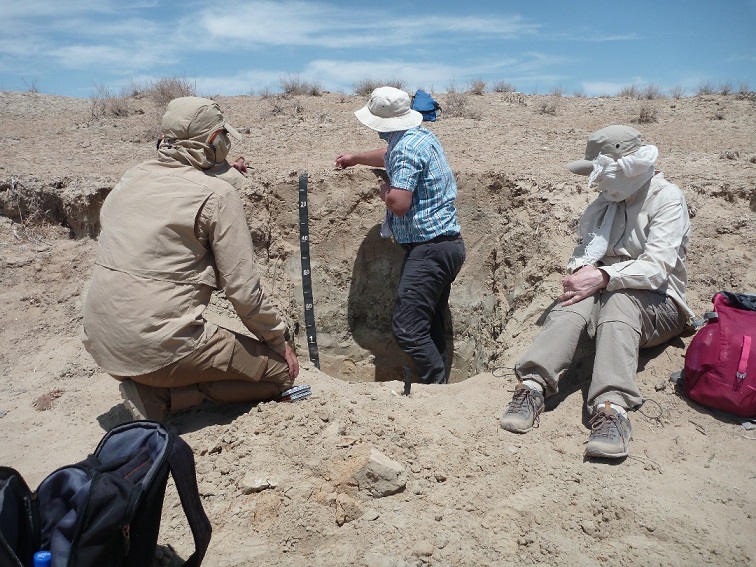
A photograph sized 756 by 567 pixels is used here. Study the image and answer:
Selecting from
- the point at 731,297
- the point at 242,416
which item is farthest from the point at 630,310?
the point at 242,416

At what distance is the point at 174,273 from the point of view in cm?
316

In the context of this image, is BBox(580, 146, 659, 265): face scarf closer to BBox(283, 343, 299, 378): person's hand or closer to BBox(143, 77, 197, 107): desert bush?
BBox(283, 343, 299, 378): person's hand

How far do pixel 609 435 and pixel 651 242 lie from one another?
110 centimetres

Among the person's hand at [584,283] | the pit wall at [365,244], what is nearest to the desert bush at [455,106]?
the pit wall at [365,244]

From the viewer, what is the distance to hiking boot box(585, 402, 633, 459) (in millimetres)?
2967

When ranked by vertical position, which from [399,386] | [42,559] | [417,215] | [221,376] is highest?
[417,215]

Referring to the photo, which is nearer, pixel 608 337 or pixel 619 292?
pixel 608 337

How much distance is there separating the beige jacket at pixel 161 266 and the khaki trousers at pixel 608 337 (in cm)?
163

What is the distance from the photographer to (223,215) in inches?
124

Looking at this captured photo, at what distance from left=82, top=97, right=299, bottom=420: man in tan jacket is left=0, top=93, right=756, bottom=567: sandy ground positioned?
1.38ft

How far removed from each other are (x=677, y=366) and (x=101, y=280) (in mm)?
3261

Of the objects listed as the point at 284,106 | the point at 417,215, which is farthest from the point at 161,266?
the point at 284,106

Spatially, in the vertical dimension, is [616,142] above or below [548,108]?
below

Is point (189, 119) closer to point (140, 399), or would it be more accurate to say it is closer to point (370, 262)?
point (140, 399)
